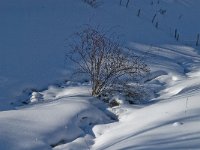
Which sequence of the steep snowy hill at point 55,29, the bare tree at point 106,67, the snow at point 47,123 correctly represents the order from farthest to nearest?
the steep snowy hill at point 55,29 → the bare tree at point 106,67 → the snow at point 47,123

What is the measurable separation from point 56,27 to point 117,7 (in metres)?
2.80

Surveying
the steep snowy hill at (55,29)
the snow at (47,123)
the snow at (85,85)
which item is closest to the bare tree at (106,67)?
the snow at (85,85)

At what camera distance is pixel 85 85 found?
7.54 meters

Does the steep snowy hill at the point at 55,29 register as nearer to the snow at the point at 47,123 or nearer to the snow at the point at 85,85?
the snow at the point at 85,85

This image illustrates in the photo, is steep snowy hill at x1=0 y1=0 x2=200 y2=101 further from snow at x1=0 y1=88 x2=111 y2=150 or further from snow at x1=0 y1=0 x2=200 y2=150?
snow at x1=0 y1=88 x2=111 y2=150

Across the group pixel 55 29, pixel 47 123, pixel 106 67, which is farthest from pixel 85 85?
pixel 55 29

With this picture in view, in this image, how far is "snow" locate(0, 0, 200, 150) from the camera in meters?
5.17

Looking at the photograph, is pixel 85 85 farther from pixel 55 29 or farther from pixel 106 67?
pixel 55 29

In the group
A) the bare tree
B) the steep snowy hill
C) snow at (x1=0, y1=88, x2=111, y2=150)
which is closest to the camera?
snow at (x1=0, y1=88, x2=111, y2=150)

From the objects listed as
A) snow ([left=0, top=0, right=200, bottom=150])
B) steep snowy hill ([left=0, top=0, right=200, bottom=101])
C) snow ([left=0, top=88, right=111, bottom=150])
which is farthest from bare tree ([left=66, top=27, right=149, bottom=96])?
steep snowy hill ([left=0, top=0, right=200, bottom=101])

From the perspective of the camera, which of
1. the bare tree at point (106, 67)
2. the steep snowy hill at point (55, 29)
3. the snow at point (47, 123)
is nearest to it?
the snow at point (47, 123)

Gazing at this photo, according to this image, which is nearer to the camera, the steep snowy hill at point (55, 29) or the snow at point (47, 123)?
the snow at point (47, 123)

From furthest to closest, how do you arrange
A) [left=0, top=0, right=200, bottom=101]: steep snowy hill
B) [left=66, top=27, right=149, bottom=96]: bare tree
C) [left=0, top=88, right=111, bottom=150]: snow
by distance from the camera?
[left=0, top=0, right=200, bottom=101]: steep snowy hill < [left=66, top=27, right=149, bottom=96]: bare tree < [left=0, top=88, right=111, bottom=150]: snow

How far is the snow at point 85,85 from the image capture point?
517cm
